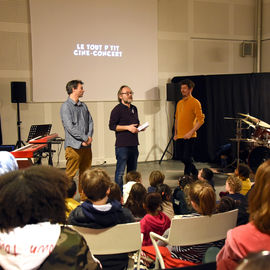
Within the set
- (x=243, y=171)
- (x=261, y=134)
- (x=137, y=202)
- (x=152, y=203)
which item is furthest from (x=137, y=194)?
(x=261, y=134)

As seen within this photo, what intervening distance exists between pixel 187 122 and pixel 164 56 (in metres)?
3.00

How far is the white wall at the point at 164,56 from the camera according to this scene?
658cm

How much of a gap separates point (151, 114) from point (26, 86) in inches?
105

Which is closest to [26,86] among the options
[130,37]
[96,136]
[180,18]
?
[96,136]

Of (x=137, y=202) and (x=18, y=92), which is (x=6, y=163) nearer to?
(x=137, y=202)

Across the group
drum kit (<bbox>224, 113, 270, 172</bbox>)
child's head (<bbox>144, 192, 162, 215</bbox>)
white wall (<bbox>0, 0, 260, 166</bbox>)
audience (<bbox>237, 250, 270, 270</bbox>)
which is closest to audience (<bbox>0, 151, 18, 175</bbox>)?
child's head (<bbox>144, 192, 162, 215</bbox>)

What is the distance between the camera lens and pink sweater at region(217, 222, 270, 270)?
1342mm

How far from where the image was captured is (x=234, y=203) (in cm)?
265

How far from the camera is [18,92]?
6.26 meters

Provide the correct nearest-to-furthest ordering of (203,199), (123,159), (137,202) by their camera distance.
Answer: (203,199) → (137,202) → (123,159)

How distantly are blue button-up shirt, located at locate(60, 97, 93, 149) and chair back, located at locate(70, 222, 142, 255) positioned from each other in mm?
2064

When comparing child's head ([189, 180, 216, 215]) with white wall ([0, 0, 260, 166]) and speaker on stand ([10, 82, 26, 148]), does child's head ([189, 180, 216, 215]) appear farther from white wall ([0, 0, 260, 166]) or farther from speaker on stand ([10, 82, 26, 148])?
white wall ([0, 0, 260, 166])

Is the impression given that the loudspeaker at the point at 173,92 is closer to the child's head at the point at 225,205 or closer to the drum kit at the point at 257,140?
the drum kit at the point at 257,140

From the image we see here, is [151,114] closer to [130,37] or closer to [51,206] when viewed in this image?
[130,37]
